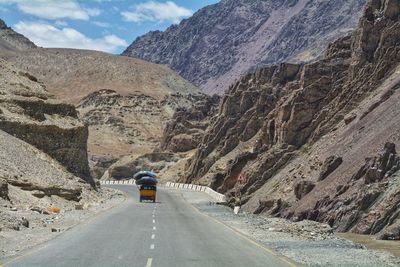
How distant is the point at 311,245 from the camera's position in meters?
22.2

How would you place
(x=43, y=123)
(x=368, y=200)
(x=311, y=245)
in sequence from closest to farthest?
(x=311, y=245) < (x=368, y=200) < (x=43, y=123)

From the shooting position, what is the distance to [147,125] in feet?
530

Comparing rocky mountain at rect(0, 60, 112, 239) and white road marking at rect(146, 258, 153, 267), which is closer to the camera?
white road marking at rect(146, 258, 153, 267)

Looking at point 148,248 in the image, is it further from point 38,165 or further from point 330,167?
point 38,165

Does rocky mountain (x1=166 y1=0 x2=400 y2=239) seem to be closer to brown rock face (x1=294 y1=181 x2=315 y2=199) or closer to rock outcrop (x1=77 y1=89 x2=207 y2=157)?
brown rock face (x1=294 y1=181 x2=315 y2=199)

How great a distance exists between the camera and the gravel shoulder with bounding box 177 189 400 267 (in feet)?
57.6

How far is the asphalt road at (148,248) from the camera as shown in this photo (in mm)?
16469

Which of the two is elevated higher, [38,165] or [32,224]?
[38,165]

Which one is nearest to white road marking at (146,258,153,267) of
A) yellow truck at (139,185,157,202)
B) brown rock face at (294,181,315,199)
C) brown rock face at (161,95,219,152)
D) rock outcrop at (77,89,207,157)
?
brown rock face at (294,181,315,199)

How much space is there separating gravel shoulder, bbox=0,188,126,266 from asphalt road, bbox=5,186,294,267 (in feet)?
1.99

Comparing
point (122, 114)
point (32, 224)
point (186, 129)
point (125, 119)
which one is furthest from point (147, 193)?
point (122, 114)

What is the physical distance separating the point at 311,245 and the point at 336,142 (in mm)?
21327

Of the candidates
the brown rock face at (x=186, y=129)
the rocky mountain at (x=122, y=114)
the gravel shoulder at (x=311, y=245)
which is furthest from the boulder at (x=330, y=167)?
the rocky mountain at (x=122, y=114)

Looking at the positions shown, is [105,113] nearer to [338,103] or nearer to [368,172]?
[338,103]
